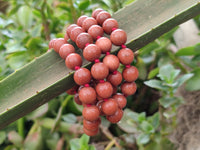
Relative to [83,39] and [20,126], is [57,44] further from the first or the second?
[20,126]

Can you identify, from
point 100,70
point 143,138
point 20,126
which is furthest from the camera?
point 20,126

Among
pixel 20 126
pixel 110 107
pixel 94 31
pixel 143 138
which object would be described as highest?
pixel 94 31

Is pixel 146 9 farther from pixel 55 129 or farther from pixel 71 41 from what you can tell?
pixel 55 129

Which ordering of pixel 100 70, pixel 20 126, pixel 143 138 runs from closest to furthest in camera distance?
pixel 100 70
pixel 143 138
pixel 20 126

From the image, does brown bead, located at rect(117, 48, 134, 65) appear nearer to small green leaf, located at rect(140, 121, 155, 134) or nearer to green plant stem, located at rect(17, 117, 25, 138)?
small green leaf, located at rect(140, 121, 155, 134)

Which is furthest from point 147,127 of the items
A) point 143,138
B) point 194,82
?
point 194,82

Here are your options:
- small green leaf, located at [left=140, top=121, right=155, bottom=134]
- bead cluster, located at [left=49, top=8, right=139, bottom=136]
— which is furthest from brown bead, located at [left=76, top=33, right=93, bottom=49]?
small green leaf, located at [left=140, top=121, right=155, bottom=134]

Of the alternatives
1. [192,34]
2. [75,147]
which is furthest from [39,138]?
[192,34]

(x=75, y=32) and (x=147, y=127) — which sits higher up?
(x=75, y=32)
